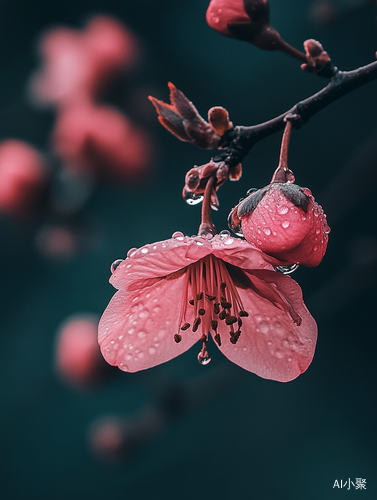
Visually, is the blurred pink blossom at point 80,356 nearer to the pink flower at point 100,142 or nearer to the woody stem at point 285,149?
the pink flower at point 100,142

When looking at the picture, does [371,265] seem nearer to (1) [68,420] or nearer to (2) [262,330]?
(2) [262,330]

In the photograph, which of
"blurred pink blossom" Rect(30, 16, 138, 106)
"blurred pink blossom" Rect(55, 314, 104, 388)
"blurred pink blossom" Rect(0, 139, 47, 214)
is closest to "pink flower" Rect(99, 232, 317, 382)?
"blurred pink blossom" Rect(55, 314, 104, 388)

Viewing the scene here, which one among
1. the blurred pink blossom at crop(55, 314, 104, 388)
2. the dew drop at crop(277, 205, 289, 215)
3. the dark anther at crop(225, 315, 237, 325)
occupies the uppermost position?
the dew drop at crop(277, 205, 289, 215)

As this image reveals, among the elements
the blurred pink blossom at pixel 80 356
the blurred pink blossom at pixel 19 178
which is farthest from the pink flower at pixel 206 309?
the blurred pink blossom at pixel 19 178

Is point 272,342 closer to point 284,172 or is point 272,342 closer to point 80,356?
point 284,172

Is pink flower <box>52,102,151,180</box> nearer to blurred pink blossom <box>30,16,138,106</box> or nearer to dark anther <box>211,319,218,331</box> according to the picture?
blurred pink blossom <box>30,16,138,106</box>

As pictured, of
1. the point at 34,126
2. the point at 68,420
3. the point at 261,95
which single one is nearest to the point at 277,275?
the point at 261,95
